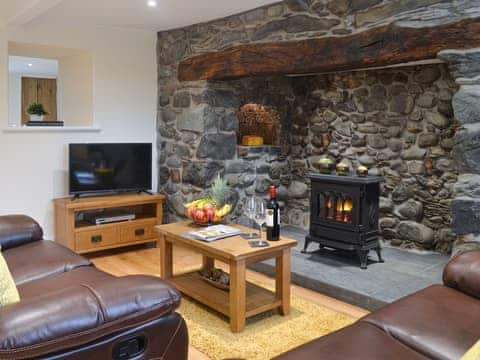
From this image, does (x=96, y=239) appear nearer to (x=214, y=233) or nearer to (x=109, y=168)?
(x=109, y=168)

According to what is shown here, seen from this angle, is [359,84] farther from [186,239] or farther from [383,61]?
[186,239]

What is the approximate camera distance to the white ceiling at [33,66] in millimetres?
6890

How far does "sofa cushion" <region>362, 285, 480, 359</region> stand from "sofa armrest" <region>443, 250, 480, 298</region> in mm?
37

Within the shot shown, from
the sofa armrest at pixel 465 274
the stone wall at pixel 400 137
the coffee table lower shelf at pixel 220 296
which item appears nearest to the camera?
the sofa armrest at pixel 465 274

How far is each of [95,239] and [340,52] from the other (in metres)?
2.77

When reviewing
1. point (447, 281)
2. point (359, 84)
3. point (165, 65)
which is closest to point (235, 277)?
point (447, 281)

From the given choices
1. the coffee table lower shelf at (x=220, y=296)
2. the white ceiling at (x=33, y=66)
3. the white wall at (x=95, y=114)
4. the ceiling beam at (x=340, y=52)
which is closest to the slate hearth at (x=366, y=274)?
the coffee table lower shelf at (x=220, y=296)

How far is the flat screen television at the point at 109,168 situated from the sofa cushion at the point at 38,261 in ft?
5.55

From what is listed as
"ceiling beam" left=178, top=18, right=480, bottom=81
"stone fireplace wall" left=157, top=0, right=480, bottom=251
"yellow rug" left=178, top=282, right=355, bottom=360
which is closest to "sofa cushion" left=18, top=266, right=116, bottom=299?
"yellow rug" left=178, top=282, right=355, bottom=360

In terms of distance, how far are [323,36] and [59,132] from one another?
8.87ft

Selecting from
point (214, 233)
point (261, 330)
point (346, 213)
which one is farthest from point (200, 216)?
point (346, 213)

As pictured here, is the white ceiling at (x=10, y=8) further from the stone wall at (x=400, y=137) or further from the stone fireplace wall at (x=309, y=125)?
the stone wall at (x=400, y=137)

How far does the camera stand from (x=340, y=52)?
3418mm

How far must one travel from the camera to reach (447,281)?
227 cm
